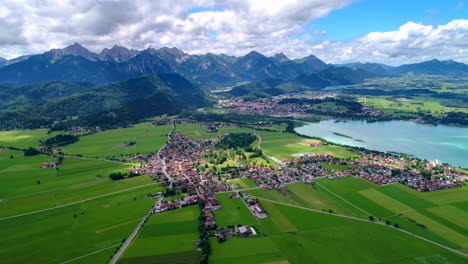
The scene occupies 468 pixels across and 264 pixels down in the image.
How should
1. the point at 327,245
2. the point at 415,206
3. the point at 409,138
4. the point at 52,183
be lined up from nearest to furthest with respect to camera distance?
the point at 327,245, the point at 415,206, the point at 52,183, the point at 409,138

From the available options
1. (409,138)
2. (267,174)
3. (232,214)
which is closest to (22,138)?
(267,174)

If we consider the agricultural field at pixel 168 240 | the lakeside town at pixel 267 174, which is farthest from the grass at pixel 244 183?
the agricultural field at pixel 168 240

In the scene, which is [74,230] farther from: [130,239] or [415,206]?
[415,206]

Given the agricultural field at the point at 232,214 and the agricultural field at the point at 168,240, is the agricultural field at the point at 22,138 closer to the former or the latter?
the agricultural field at the point at 168,240

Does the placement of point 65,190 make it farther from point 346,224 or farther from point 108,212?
point 346,224

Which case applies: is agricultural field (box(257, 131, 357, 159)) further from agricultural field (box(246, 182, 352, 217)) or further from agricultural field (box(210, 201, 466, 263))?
agricultural field (box(210, 201, 466, 263))

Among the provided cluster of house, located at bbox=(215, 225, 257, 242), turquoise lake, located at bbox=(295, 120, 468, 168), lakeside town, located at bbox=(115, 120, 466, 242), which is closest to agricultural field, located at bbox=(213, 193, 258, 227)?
lakeside town, located at bbox=(115, 120, 466, 242)
